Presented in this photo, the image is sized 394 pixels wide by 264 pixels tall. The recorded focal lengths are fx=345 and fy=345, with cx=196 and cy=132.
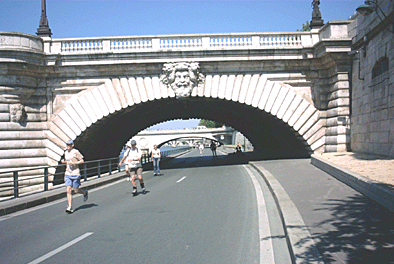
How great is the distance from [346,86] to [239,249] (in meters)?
15.2

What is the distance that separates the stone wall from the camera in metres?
13.4

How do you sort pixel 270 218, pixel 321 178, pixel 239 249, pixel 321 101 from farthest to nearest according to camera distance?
pixel 321 101 < pixel 321 178 < pixel 270 218 < pixel 239 249

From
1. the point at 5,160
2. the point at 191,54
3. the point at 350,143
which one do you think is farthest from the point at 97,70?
the point at 350,143

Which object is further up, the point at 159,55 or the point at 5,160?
the point at 159,55

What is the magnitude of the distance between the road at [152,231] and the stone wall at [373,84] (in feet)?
22.1

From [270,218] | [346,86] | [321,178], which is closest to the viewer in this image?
[270,218]

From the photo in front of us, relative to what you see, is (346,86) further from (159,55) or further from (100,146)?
(100,146)

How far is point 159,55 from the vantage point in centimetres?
1914

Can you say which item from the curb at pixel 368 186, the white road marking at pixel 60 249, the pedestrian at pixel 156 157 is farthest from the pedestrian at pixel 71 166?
the pedestrian at pixel 156 157

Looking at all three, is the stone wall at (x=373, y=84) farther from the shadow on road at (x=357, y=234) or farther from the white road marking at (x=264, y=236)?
the shadow on road at (x=357, y=234)

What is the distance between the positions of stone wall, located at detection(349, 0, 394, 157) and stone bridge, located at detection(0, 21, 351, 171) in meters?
1.28

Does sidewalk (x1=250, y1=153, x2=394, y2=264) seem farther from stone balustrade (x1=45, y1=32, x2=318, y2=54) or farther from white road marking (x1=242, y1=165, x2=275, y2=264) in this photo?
stone balustrade (x1=45, y1=32, x2=318, y2=54)

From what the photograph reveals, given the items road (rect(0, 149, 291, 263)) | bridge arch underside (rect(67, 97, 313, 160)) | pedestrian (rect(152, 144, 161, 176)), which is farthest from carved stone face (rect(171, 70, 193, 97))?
road (rect(0, 149, 291, 263))

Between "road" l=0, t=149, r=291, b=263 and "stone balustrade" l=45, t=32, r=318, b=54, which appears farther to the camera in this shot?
"stone balustrade" l=45, t=32, r=318, b=54
